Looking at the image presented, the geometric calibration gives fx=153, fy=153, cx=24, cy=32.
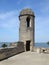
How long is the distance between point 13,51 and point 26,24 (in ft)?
17.0

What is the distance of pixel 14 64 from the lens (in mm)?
9203

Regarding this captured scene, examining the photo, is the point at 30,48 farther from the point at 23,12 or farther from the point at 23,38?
the point at 23,12

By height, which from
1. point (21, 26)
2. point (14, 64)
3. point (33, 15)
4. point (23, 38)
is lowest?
point (14, 64)

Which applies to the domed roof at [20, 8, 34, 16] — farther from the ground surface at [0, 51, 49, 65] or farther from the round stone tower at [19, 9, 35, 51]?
the ground surface at [0, 51, 49, 65]

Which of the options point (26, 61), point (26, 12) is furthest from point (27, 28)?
point (26, 61)

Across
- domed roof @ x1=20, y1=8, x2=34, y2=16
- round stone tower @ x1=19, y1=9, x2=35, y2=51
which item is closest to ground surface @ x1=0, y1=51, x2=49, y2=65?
round stone tower @ x1=19, y1=9, x2=35, y2=51

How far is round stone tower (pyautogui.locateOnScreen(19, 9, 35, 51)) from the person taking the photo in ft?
58.2

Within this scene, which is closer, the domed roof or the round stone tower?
the round stone tower

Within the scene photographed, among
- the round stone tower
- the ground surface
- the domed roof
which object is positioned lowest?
the ground surface

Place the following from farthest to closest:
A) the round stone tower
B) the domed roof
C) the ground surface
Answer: the domed roof → the round stone tower → the ground surface

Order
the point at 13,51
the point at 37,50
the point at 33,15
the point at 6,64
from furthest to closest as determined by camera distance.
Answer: the point at 33,15
the point at 37,50
the point at 13,51
the point at 6,64

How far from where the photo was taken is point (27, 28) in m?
17.9

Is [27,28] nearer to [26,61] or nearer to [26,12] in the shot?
[26,12]

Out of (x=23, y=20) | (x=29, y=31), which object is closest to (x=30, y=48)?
(x=29, y=31)
